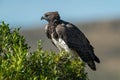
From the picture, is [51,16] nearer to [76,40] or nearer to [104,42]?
[76,40]

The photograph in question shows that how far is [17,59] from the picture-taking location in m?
11.9

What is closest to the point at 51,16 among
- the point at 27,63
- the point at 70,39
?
the point at 70,39

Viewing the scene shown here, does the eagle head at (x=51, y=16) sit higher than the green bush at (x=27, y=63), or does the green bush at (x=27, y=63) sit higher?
the green bush at (x=27, y=63)

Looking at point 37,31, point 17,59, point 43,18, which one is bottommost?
point 37,31

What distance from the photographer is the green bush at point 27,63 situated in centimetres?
1177

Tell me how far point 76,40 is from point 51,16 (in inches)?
51.0

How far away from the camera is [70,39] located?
69.3ft

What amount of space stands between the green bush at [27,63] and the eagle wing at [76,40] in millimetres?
6240

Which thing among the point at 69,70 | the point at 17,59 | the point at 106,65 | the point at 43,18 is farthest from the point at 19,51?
the point at 106,65

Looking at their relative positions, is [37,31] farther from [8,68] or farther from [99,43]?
[8,68]

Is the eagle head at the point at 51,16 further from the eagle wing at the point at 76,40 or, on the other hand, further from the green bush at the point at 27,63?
the green bush at the point at 27,63

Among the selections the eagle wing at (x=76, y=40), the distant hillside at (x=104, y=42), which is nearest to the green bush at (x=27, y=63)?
the eagle wing at (x=76, y=40)

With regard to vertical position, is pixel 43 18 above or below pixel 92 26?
above

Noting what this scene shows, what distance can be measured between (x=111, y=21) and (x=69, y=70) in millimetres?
69888
